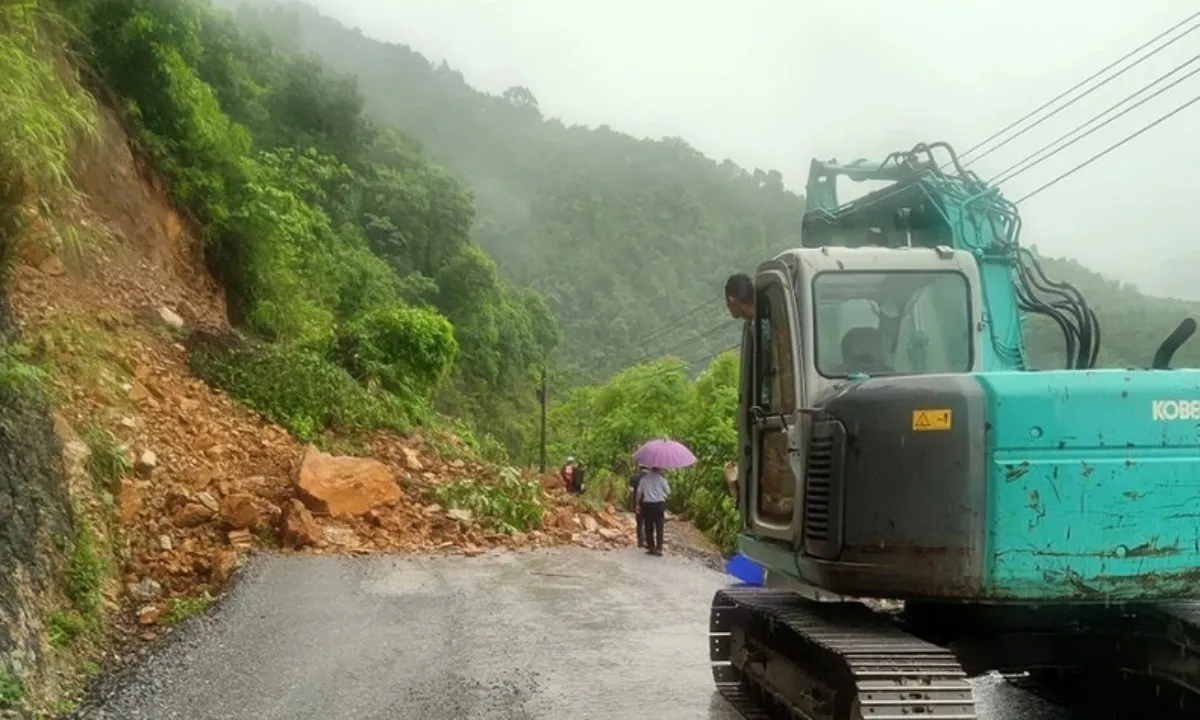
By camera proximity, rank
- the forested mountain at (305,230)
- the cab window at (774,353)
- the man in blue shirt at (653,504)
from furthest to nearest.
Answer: the forested mountain at (305,230)
the man in blue shirt at (653,504)
the cab window at (774,353)

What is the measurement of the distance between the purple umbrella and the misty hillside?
30.3 feet

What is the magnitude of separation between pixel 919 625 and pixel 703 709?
1993 mm

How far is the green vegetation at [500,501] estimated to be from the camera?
51.1 ft

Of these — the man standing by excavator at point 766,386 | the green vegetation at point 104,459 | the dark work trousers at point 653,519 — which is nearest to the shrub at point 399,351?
the dark work trousers at point 653,519

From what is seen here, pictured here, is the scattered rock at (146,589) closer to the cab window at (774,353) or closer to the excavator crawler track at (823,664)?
the excavator crawler track at (823,664)

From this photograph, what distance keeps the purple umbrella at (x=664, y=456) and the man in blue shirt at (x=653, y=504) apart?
260 mm

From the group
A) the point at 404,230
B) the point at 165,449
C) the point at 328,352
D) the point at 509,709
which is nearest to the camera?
the point at 509,709

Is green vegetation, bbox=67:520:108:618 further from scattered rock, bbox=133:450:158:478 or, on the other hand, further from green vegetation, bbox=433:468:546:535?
green vegetation, bbox=433:468:546:535

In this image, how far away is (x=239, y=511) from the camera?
12.7m

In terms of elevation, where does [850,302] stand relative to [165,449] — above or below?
above

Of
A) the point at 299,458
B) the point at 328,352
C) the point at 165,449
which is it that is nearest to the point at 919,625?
the point at 165,449

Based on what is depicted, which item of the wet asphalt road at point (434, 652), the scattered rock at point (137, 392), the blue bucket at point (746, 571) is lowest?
the wet asphalt road at point (434, 652)

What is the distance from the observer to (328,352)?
20266 millimetres

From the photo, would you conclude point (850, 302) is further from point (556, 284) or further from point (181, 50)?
point (556, 284)
